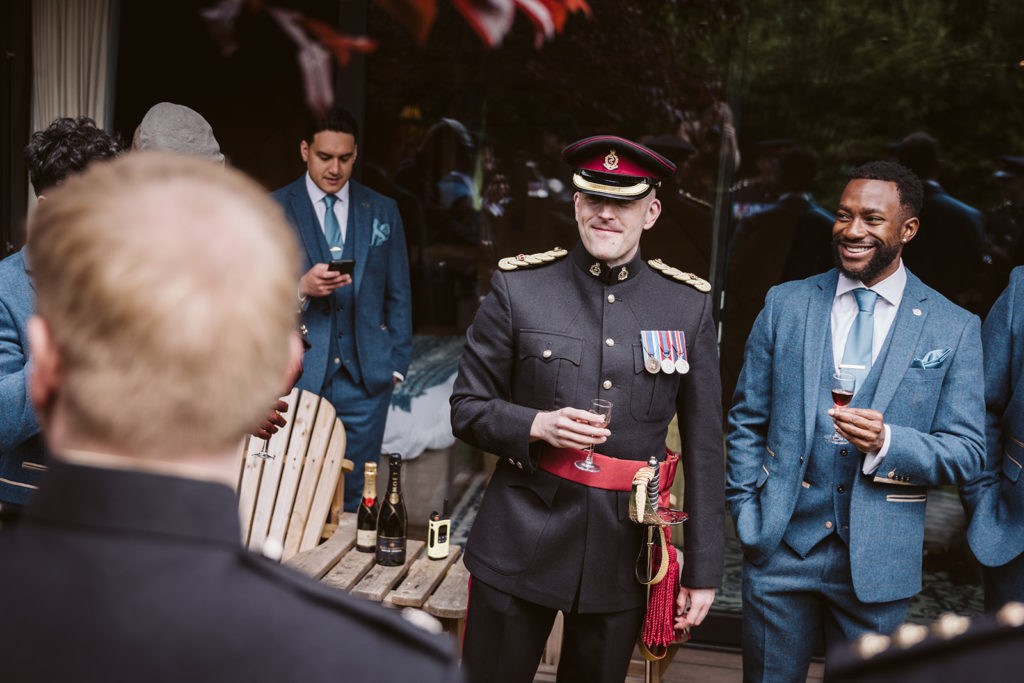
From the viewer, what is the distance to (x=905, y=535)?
2250mm

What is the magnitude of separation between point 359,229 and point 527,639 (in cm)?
212

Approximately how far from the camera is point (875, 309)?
233cm

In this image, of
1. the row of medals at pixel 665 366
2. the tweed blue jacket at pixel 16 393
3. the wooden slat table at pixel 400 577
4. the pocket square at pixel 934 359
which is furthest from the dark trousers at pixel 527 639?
the tweed blue jacket at pixel 16 393

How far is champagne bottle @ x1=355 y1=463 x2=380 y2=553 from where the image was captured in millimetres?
2895

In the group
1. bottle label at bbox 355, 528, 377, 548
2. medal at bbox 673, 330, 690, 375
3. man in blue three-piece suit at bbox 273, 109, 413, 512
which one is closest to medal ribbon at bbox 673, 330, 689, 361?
medal at bbox 673, 330, 690, 375

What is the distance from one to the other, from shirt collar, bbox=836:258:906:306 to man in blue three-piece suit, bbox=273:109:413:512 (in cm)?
189

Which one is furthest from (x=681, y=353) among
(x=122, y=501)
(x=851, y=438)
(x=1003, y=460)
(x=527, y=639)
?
(x=122, y=501)

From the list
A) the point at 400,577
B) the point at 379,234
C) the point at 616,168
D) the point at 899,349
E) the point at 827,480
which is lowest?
the point at 400,577

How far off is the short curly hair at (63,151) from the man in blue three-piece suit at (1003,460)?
231 centimetres

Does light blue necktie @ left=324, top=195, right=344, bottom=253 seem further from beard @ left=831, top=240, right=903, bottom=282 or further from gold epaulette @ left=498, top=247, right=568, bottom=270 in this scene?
beard @ left=831, top=240, right=903, bottom=282

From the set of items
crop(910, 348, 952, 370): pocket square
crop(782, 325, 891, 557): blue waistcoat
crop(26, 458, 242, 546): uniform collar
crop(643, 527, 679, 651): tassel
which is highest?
crop(910, 348, 952, 370): pocket square

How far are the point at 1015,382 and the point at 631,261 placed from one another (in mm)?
1072

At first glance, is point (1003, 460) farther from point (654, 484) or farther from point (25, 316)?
point (25, 316)

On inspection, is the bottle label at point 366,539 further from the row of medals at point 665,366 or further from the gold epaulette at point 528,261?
the row of medals at point 665,366
